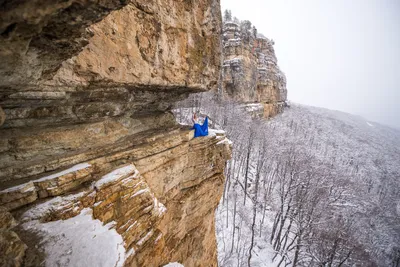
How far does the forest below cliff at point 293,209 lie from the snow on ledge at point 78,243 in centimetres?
1335

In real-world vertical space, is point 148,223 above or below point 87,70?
below

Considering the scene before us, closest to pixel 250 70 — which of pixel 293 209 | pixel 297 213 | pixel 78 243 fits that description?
pixel 293 209

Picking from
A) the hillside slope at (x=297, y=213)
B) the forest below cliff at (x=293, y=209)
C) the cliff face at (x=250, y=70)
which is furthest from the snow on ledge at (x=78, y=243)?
the cliff face at (x=250, y=70)

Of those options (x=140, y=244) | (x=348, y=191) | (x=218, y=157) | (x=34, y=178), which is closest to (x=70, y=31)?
(x=34, y=178)

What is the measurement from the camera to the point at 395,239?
A: 22781 mm

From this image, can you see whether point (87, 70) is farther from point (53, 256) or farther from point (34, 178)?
point (53, 256)

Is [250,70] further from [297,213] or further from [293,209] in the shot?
[297,213]

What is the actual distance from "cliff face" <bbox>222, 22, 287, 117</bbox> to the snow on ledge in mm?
35518

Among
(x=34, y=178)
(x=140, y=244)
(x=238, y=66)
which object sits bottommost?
(x=140, y=244)

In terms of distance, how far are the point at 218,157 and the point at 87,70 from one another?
569cm

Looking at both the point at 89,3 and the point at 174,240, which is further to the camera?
the point at 174,240

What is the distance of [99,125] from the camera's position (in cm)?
478

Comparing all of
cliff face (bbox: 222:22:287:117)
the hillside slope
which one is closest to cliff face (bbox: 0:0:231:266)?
the hillside slope

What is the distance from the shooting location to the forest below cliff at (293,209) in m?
14.4
